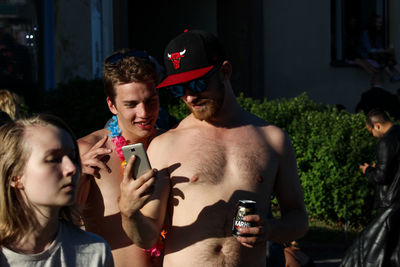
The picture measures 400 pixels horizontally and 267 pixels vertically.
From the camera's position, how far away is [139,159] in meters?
3.12

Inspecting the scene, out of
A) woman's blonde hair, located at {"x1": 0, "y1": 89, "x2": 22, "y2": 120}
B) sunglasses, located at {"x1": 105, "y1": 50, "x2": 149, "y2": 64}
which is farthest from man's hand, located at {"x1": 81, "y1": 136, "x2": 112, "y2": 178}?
woman's blonde hair, located at {"x1": 0, "y1": 89, "x2": 22, "y2": 120}

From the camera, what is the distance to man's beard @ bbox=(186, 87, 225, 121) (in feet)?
11.2

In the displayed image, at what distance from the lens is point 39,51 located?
11.0 metres

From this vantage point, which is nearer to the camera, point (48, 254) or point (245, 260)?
point (48, 254)

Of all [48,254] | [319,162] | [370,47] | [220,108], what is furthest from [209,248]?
[370,47]

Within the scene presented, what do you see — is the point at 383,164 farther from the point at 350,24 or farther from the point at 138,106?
the point at 350,24

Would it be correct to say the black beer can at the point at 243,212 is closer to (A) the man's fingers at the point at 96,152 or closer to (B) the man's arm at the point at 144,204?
(B) the man's arm at the point at 144,204

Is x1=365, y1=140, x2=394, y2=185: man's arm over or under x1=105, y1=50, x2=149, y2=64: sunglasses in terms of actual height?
under

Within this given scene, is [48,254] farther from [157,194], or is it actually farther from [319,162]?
[319,162]

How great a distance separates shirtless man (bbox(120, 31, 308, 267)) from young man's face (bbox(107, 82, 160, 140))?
22cm

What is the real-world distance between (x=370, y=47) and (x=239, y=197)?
1365cm

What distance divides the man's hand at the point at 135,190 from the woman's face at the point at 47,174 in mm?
409

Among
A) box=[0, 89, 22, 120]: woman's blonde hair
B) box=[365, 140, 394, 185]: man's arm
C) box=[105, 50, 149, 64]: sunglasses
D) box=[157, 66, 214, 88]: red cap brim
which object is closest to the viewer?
box=[157, 66, 214, 88]: red cap brim

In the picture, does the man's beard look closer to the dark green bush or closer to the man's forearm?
the man's forearm
